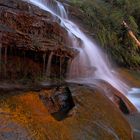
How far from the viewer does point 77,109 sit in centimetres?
574

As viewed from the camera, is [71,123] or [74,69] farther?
[74,69]

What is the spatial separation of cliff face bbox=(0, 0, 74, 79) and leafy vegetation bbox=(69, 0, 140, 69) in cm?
618

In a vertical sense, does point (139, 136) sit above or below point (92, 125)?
below

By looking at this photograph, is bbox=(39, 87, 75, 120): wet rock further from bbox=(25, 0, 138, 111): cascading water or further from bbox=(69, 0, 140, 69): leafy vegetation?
bbox=(69, 0, 140, 69): leafy vegetation

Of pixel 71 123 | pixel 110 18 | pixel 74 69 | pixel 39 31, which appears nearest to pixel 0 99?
pixel 71 123

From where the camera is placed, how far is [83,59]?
11.3m

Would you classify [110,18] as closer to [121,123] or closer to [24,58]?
[24,58]

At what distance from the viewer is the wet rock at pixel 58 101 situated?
5730mm

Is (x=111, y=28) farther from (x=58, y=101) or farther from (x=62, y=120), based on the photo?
(x=62, y=120)

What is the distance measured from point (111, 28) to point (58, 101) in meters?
12.6

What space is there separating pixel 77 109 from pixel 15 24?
3001mm

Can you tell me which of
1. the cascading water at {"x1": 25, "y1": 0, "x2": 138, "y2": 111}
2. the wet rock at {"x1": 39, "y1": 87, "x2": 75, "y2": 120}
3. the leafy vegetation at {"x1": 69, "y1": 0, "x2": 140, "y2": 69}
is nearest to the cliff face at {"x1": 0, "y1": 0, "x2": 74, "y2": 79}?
the cascading water at {"x1": 25, "y1": 0, "x2": 138, "y2": 111}

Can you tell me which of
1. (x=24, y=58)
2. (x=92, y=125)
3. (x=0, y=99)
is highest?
(x=24, y=58)

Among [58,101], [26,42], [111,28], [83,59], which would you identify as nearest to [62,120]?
[58,101]
